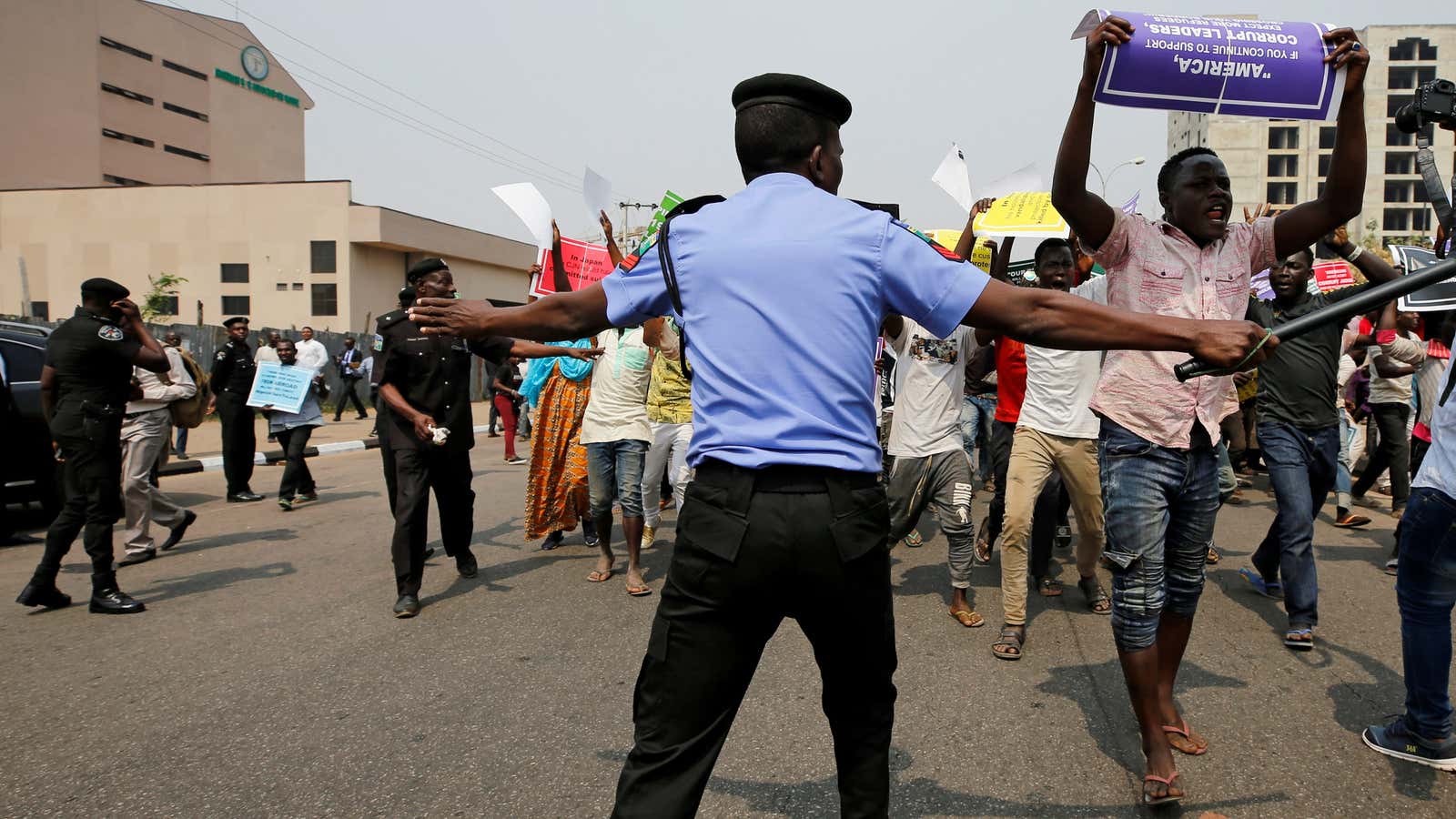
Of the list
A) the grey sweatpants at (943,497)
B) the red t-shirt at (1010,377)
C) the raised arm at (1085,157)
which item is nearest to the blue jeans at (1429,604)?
the raised arm at (1085,157)

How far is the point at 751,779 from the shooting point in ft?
10.7

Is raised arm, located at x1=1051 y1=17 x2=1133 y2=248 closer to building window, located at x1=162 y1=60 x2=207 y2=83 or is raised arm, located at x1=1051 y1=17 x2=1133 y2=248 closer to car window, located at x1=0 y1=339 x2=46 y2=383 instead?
car window, located at x1=0 y1=339 x2=46 y2=383

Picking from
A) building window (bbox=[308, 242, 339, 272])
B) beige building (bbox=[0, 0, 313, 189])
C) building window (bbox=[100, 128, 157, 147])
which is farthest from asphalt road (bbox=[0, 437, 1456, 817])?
building window (bbox=[100, 128, 157, 147])

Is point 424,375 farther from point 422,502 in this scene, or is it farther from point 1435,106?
point 1435,106

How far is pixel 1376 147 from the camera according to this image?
75688 mm

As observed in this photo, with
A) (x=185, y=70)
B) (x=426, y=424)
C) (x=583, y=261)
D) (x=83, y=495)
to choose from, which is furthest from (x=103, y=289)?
(x=185, y=70)

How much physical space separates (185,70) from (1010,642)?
6517 cm

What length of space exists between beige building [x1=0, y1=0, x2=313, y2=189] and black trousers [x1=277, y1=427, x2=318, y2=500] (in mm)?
50091

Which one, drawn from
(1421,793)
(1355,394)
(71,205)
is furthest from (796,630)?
(71,205)

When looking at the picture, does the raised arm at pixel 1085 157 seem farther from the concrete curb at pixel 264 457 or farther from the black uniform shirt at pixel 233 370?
the black uniform shirt at pixel 233 370

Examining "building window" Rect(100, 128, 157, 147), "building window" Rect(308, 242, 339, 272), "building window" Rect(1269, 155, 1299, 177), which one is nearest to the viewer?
"building window" Rect(308, 242, 339, 272)

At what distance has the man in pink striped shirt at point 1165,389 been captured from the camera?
3.18m

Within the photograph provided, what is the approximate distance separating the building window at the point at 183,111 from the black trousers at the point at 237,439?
Answer: 54.9 metres

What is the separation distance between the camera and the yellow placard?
550cm
